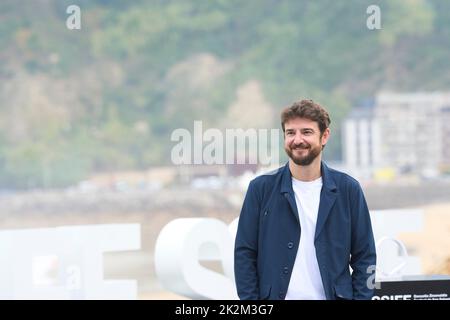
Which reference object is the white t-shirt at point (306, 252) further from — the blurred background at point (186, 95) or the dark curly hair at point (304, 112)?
the blurred background at point (186, 95)

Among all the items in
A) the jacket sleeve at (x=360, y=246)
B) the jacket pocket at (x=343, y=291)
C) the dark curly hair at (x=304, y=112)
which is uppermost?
the dark curly hair at (x=304, y=112)

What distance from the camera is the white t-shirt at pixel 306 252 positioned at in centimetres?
211

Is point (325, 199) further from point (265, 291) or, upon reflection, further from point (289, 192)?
point (265, 291)

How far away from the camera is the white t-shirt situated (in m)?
2.11

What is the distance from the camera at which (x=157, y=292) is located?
35.2 feet

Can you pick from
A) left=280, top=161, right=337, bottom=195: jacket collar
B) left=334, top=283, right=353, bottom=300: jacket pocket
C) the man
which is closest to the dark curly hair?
the man

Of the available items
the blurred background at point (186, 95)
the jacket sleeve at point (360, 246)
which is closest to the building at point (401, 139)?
the blurred background at point (186, 95)

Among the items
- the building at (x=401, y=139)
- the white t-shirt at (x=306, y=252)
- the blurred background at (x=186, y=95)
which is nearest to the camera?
the white t-shirt at (x=306, y=252)

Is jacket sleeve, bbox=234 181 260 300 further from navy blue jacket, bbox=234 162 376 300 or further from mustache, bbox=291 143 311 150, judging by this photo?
mustache, bbox=291 143 311 150

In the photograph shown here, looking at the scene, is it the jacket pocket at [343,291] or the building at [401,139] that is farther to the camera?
the building at [401,139]

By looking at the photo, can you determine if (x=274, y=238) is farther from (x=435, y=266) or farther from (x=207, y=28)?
(x=207, y=28)

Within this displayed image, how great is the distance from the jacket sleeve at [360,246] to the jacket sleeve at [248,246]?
0.80 feet

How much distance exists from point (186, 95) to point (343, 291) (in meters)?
10.5

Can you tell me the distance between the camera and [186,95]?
40.9 ft
